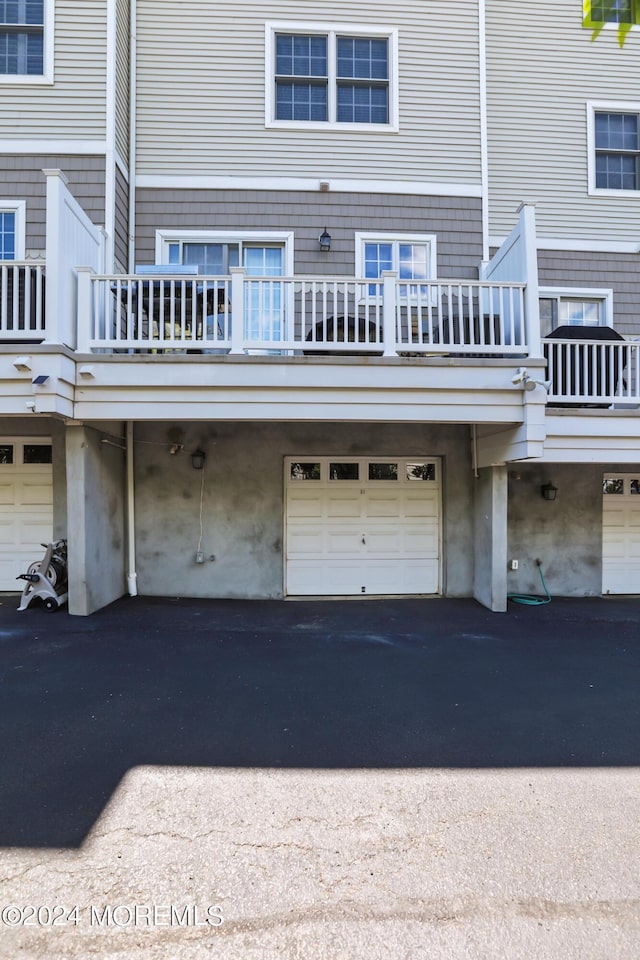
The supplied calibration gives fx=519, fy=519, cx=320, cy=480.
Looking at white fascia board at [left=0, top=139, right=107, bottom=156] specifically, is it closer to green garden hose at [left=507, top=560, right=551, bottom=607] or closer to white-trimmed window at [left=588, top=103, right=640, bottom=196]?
white-trimmed window at [left=588, top=103, right=640, bottom=196]

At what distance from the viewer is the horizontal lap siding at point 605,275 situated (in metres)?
7.91

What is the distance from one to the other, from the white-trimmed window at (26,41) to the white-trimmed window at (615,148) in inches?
308

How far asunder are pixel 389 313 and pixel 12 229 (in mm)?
5188

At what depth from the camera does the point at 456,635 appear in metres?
5.48

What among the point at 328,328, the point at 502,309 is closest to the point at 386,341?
the point at 328,328

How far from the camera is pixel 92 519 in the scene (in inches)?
231

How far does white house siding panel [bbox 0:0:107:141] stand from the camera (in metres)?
6.64

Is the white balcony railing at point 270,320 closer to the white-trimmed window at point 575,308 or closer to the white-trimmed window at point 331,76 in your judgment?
the white-trimmed window at point 575,308

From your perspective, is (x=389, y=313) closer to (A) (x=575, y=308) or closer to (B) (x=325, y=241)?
(B) (x=325, y=241)

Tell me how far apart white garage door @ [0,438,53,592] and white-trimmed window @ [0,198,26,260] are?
2440 millimetres

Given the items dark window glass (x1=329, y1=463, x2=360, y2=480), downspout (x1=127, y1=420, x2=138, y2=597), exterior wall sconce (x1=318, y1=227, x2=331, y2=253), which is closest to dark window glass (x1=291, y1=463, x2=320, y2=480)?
dark window glass (x1=329, y1=463, x2=360, y2=480)

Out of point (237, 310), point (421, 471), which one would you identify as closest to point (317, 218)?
point (237, 310)

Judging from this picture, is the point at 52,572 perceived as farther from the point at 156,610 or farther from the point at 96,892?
the point at 96,892

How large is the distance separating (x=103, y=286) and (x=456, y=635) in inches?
211
